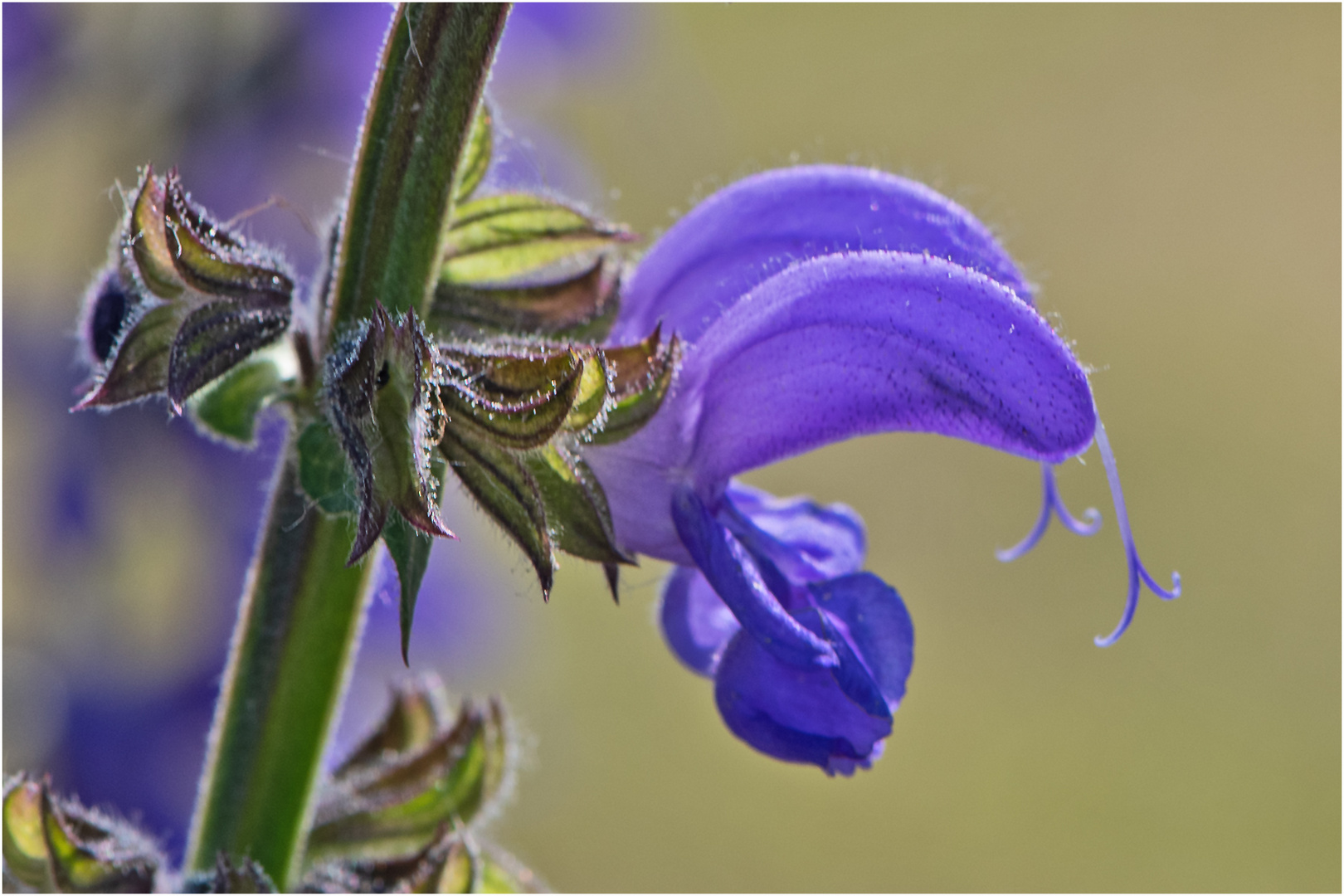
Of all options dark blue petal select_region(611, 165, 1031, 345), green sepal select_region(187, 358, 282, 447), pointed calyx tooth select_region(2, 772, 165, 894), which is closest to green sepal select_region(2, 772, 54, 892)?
pointed calyx tooth select_region(2, 772, 165, 894)

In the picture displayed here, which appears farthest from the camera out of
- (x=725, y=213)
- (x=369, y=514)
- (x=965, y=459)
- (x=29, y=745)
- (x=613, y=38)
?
(x=965, y=459)

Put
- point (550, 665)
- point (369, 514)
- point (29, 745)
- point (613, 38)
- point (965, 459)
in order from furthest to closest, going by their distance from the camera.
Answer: point (965, 459)
point (550, 665)
point (613, 38)
point (29, 745)
point (369, 514)

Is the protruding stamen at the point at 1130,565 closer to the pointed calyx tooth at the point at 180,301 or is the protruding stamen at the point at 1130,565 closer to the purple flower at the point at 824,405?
the purple flower at the point at 824,405

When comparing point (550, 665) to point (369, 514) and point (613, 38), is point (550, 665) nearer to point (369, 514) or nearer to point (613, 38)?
point (613, 38)

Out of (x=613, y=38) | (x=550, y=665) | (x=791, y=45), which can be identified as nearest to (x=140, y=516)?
(x=613, y=38)

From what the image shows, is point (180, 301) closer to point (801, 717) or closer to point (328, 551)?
point (328, 551)

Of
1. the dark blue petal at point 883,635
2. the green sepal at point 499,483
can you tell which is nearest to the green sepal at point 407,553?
the green sepal at point 499,483
